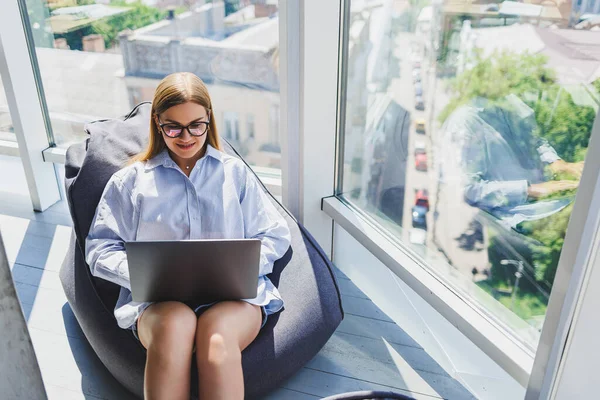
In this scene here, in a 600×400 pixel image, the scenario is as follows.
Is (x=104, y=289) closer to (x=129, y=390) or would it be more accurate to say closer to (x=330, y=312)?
(x=129, y=390)

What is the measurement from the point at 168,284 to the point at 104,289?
453 millimetres

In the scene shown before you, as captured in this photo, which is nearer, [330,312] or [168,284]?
[168,284]

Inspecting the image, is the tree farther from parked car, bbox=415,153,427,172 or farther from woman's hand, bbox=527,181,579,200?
parked car, bbox=415,153,427,172

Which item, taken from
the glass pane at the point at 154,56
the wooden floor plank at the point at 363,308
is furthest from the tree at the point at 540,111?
the glass pane at the point at 154,56

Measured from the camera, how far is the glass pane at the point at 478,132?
5.68 ft

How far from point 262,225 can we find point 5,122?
2.12 metres

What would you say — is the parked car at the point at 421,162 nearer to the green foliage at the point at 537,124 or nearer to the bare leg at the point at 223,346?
the green foliage at the point at 537,124

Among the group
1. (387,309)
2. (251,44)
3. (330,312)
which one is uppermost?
(251,44)

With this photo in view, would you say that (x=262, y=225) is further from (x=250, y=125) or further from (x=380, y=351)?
(x=250, y=125)

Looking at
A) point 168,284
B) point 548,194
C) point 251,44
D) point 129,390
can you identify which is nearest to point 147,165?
point 168,284

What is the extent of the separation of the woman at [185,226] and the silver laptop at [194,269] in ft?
0.17

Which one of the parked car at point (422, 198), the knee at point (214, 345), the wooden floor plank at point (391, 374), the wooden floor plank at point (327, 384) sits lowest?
the wooden floor plank at point (391, 374)

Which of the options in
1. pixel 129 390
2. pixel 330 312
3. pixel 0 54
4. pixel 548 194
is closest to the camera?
pixel 548 194

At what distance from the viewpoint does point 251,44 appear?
2961 mm
